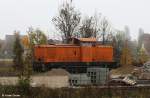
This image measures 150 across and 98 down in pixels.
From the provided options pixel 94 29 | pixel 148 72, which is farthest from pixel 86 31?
pixel 148 72

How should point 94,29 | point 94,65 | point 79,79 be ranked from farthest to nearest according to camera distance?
point 94,29
point 94,65
point 79,79

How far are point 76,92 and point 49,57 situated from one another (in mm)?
18526

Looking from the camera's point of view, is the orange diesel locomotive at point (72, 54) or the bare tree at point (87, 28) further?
the bare tree at point (87, 28)

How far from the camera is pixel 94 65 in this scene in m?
37.4

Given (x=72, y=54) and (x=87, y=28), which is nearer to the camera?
(x=72, y=54)

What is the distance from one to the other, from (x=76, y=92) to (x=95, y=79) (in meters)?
9.36

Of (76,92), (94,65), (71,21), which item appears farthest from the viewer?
(71,21)

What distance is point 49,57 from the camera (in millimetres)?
37125

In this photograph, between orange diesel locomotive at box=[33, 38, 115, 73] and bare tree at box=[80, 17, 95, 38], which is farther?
bare tree at box=[80, 17, 95, 38]

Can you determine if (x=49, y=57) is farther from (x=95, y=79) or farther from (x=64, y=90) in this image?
(x=64, y=90)

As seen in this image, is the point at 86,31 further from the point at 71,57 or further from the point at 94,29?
the point at 71,57

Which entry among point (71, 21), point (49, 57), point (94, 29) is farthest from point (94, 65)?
point (94, 29)

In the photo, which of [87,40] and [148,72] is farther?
[87,40]

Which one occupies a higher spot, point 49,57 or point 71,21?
point 71,21
